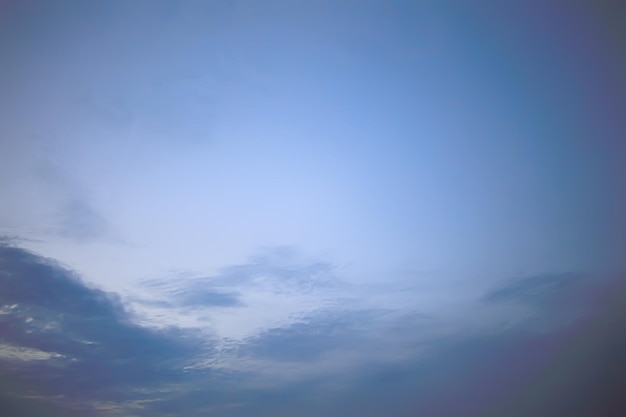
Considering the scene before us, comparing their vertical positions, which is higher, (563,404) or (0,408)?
(0,408)

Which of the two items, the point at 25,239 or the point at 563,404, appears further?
the point at 563,404

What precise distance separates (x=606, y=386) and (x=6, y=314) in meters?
10.6

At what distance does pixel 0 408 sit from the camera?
307 inches

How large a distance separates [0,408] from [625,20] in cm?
1218

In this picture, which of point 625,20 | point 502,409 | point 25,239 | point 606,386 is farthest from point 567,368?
point 25,239

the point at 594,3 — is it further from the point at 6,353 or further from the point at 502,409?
the point at 6,353

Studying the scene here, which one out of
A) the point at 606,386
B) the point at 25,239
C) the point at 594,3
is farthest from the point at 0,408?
the point at 594,3

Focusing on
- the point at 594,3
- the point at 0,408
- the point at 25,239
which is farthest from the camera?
the point at 0,408

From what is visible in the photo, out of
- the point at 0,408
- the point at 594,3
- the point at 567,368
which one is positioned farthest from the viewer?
the point at 567,368

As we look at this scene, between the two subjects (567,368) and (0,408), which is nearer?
(0,408)

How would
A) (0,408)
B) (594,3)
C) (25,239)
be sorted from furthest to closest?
(0,408) → (25,239) → (594,3)

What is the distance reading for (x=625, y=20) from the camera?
686cm

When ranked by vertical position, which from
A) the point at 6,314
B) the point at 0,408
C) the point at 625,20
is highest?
the point at 625,20

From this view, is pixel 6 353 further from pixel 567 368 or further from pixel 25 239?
pixel 567 368
